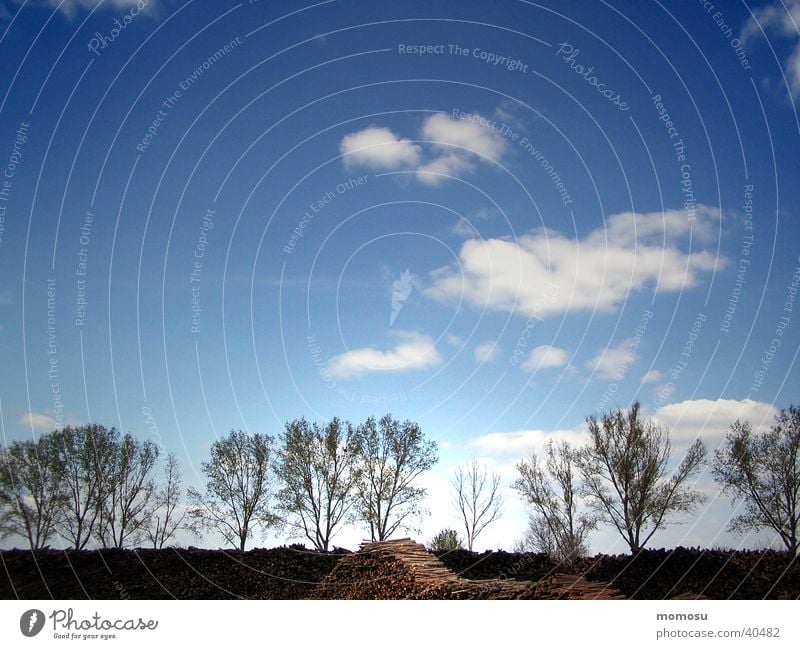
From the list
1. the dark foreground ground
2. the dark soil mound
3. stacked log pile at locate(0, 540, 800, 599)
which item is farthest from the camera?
the dark soil mound

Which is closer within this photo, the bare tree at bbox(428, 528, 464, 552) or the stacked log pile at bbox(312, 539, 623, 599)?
the stacked log pile at bbox(312, 539, 623, 599)

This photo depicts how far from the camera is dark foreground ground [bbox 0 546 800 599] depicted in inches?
782

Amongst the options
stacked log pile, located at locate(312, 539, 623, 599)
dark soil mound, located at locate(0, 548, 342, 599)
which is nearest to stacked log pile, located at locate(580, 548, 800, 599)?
stacked log pile, located at locate(312, 539, 623, 599)

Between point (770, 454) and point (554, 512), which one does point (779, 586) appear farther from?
point (554, 512)

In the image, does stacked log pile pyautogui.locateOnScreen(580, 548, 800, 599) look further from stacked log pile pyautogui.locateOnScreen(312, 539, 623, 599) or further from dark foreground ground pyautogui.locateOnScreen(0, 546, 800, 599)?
Result: stacked log pile pyautogui.locateOnScreen(312, 539, 623, 599)

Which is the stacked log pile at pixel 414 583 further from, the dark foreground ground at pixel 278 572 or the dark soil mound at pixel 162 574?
the dark soil mound at pixel 162 574

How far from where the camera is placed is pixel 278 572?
2242cm

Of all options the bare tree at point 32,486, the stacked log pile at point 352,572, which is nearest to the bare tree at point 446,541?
the stacked log pile at point 352,572

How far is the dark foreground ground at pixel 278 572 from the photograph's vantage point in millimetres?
19875

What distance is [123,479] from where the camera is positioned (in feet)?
76.3

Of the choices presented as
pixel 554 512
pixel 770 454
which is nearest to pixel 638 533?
pixel 554 512
